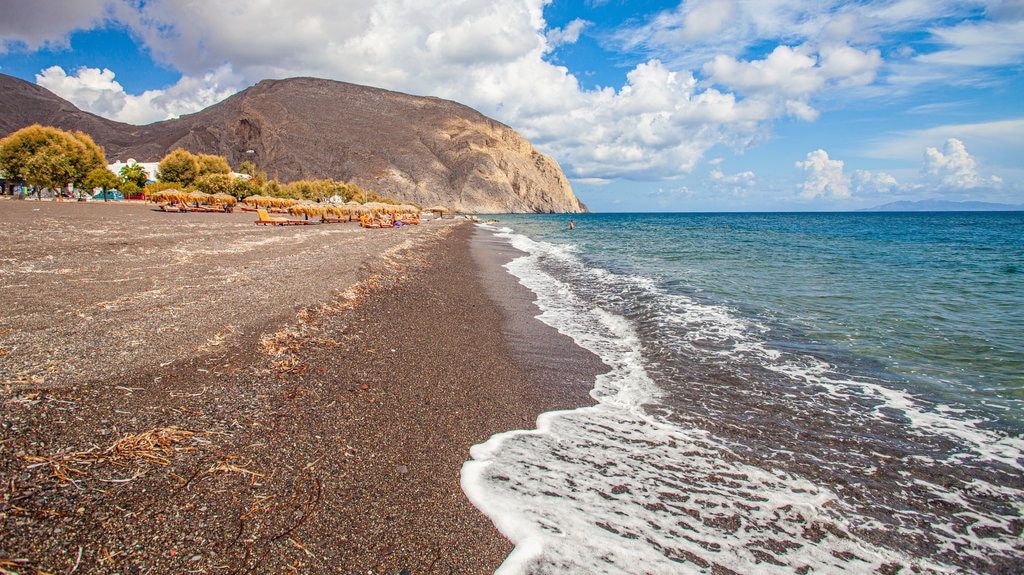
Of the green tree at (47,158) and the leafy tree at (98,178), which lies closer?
the green tree at (47,158)

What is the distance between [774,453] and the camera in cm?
429

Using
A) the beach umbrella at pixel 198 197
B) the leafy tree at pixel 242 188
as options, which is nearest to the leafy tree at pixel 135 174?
the leafy tree at pixel 242 188

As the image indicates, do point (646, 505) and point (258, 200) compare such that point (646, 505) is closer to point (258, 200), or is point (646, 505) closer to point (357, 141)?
point (258, 200)

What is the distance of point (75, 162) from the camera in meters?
44.1

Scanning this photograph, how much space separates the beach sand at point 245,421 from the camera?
7.73 ft

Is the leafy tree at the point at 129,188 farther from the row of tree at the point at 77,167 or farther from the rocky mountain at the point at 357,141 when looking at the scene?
the rocky mountain at the point at 357,141

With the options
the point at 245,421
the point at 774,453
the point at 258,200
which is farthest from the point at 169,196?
the point at 774,453

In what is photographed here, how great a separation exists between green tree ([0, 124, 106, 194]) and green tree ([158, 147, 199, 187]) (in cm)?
842

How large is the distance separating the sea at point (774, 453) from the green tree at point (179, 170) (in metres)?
65.4

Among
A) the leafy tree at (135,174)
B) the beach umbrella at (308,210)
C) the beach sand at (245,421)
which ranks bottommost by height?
the beach sand at (245,421)

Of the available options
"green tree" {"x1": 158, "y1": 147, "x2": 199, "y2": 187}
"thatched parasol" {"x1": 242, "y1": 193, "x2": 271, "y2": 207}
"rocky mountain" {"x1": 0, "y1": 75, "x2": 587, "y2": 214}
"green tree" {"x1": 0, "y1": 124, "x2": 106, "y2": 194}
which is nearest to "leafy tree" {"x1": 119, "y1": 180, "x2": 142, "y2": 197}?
"green tree" {"x1": 158, "y1": 147, "x2": 199, "y2": 187}

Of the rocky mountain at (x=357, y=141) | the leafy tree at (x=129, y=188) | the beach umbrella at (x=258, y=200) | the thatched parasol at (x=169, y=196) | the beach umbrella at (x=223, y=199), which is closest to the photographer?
the thatched parasol at (x=169, y=196)

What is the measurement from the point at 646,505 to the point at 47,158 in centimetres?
6003

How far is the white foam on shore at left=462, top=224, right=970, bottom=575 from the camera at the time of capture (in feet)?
9.30
